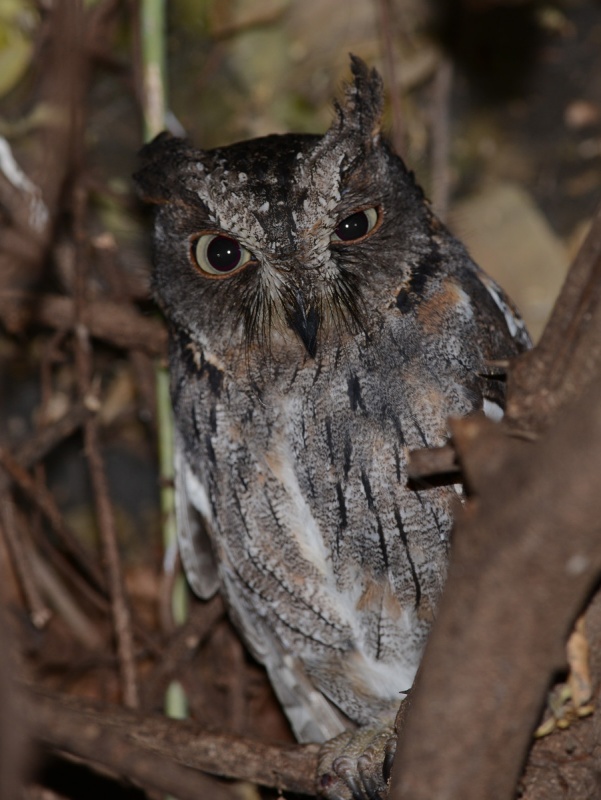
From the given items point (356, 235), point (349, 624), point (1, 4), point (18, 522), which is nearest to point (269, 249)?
point (356, 235)

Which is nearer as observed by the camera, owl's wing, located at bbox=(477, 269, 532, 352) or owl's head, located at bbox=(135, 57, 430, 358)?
owl's head, located at bbox=(135, 57, 430, 358)

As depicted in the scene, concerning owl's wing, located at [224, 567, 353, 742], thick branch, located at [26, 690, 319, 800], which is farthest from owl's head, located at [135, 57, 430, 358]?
thick branch, located at [26, 690, 319, 800]

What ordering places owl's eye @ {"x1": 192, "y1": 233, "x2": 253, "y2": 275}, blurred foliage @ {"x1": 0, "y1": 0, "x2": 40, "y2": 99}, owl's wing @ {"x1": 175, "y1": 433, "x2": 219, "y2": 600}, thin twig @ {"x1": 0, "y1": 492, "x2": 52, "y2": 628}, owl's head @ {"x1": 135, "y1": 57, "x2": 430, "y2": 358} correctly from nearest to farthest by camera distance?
owl's head @ {"x1": 135, "y1": 57, "x2": 430, "y2": 358}
owl's eye @ {"x1": 192, "y1": 233, "x2": 253, "y2": 275}
owl's wing @ {"x1": 175, "y1": 433, "x2": 219, "y2": 600}
thin twig @ {"x1": 0, "y1": 492, "x2": 52, "y2": 628}
blurred foliage @ {"x1": 0, "y1": 0, "x2": 40, "y2": 99}

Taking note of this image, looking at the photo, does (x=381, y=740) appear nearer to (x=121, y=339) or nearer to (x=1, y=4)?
(x=121, y=339)

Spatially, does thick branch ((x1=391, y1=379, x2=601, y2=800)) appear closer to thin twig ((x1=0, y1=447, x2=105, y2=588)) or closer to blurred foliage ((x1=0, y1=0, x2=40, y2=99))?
thin twig ((x1=0, y1=447, x2=105, y2=588))

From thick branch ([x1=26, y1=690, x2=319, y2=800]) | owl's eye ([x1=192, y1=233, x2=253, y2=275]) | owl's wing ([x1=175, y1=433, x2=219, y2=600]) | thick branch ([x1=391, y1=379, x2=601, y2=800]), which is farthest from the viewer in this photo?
owl's wing ([x1=175, y1=433, x2=219, y2=600])

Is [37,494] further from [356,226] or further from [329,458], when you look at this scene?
[356,226]

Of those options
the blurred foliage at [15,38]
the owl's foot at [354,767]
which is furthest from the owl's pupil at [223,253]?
the blurred foliage at [15,38]
